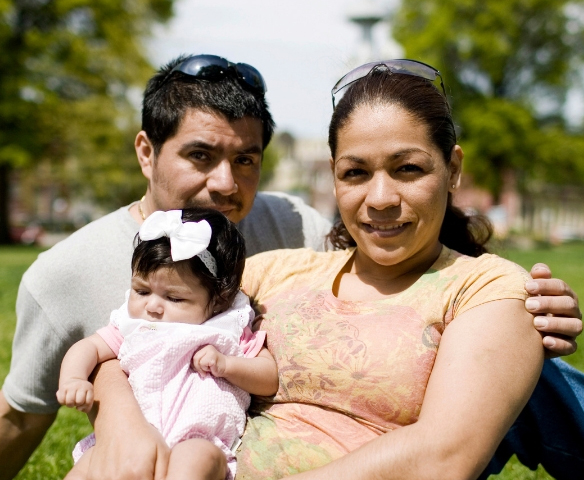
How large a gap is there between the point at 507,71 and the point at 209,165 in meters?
31.4

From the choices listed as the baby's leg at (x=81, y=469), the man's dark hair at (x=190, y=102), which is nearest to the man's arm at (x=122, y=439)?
the baby's leg at (x=81, y=469)

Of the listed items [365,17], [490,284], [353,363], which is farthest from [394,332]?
[365,17]

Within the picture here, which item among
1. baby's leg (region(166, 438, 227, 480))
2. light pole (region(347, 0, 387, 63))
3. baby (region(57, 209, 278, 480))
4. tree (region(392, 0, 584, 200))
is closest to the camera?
baby's leg (region(166, 438, 227, 480))

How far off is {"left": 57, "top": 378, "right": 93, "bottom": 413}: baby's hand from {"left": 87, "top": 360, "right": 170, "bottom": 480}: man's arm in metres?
0.05

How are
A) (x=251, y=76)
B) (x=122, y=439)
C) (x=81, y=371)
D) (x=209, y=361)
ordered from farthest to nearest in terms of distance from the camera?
(x=251, y=76)
(x=81, y=371)
(x=209, y=361)
(x=122, y=439)

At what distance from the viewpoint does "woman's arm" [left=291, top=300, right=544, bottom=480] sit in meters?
2.05

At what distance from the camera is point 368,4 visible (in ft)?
45.5

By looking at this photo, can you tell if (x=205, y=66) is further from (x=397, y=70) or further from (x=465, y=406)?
(x=465, y=406)

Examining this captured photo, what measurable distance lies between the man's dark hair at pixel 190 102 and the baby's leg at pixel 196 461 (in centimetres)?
169

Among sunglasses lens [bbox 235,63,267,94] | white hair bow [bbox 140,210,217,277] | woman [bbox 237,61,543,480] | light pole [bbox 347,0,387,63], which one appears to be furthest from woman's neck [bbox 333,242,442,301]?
light pole [bbox 347,0,387,63]

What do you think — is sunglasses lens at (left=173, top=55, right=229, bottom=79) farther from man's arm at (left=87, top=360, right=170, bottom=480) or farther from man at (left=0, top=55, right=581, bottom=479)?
man's arm at (left=87, top=360, right=170, bottom=480)

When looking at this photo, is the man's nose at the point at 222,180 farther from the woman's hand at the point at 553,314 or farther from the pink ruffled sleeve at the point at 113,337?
the woman's hand at the point at 553,314

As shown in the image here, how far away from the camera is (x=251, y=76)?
3615 mm

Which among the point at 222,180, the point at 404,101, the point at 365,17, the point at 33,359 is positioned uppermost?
the point at 365,17
